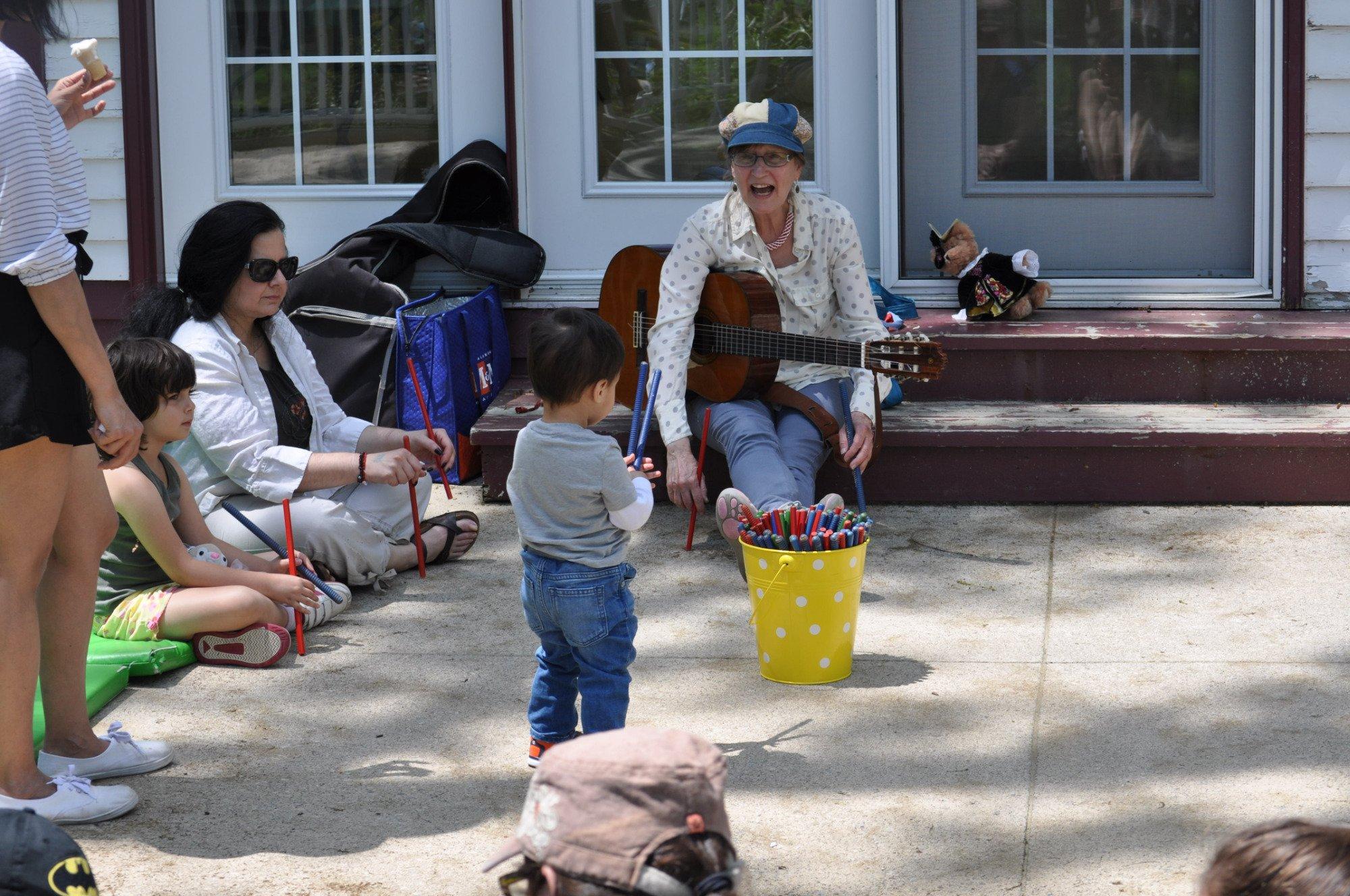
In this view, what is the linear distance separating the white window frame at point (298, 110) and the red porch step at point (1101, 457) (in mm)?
1423

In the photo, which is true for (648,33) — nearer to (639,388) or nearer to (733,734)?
(639,388)

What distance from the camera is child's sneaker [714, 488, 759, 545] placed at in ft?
12.8

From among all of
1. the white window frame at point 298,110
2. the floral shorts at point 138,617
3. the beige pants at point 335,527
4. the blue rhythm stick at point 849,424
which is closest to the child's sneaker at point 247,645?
the floral shorts at point 138,617

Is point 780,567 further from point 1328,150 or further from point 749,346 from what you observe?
point 1328,150

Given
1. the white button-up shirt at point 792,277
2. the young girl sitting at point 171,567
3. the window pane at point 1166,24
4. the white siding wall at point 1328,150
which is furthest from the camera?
the window pane at point 1166,24

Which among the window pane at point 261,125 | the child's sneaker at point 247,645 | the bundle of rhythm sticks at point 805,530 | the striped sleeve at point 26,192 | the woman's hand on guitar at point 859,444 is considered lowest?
the child's sneaker at point 247,645

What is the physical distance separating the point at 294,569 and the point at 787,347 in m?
1.54

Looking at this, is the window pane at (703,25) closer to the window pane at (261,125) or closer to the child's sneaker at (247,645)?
the window pane at (261,125)

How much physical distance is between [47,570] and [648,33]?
3.77m

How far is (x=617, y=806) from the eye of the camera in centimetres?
134

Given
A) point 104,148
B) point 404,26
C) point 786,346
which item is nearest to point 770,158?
point 786,346

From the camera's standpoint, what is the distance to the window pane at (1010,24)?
19.3ft

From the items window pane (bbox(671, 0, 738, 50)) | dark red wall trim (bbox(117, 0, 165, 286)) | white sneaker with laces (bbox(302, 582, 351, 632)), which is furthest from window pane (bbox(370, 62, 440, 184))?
white sneaker with laces (bbox(302, 582, 351, 632))

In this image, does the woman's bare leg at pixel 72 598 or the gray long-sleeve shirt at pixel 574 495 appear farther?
the gray long-sleeve shirt at pixel 574 495
